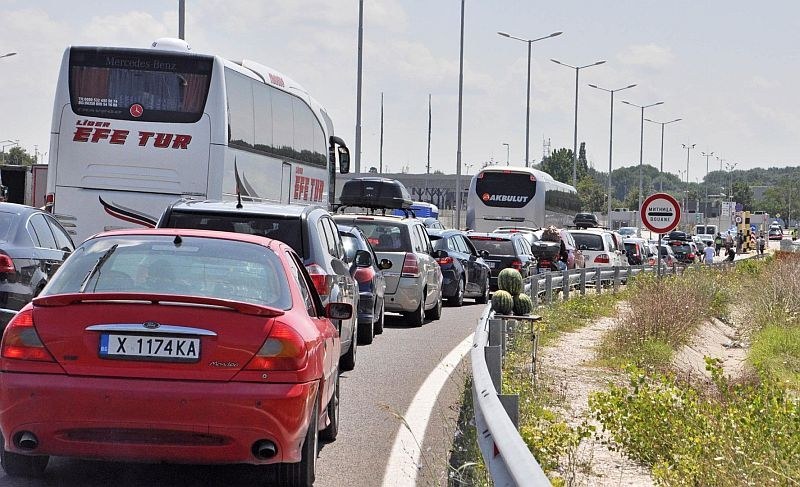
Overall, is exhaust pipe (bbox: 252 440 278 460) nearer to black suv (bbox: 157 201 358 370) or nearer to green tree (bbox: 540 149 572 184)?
black suv (bbox: 157 201 358 370)

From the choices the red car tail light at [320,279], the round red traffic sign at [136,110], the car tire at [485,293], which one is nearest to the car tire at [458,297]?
the car tire at [485,293]

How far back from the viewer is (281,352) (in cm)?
714

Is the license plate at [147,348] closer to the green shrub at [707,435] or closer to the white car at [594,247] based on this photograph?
the green shrub at [707,435]

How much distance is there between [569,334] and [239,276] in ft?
43.2

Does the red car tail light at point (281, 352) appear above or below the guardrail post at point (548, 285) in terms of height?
above

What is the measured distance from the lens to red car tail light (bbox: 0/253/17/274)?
13516 mm

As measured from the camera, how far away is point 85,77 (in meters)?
20.7

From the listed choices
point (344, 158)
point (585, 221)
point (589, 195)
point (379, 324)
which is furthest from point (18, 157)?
point (379, 324)

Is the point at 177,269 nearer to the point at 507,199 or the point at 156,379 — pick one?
the point at 156,379

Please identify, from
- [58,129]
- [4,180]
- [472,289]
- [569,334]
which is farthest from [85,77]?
[4,180]

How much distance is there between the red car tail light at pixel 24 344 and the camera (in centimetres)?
705

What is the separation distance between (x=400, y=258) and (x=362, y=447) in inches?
446

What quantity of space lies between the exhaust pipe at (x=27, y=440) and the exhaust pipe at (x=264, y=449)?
1098 mm

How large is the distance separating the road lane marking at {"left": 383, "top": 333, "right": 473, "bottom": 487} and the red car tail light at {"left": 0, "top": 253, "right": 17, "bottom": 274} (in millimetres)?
4162
